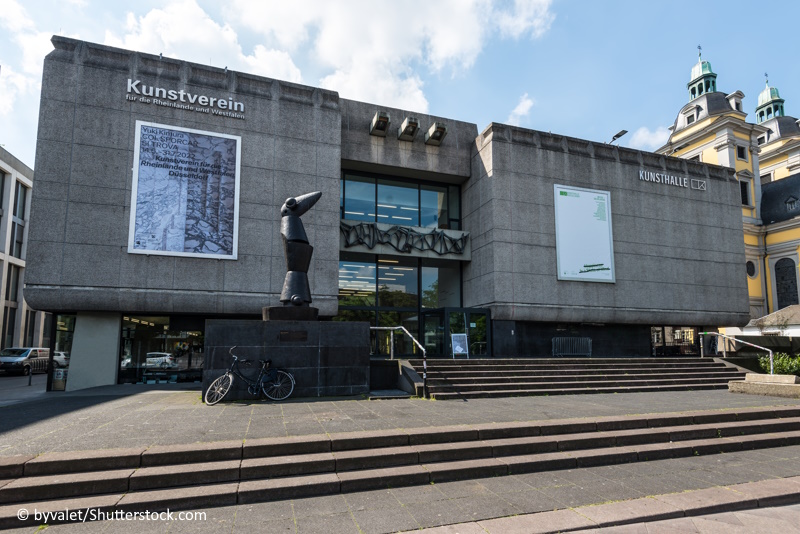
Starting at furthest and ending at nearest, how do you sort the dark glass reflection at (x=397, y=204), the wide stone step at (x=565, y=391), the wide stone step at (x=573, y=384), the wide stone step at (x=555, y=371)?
the dark glass reflection at (x=397, y=204) → the wide stone step at (x=555, y=371) → the wide stone step at (x=573, y=384) → the wide stone step at (x=565, y=391)

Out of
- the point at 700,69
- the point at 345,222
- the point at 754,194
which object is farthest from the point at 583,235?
the point at 700,69

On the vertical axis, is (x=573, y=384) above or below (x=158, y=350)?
below

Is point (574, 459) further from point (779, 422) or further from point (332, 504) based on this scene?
point (779, 422)

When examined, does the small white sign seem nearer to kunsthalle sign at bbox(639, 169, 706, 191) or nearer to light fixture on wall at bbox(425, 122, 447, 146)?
light fixture on wall at bbox(425, 122, 447, 146)

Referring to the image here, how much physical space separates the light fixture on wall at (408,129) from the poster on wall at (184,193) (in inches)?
306

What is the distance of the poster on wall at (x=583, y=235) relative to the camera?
23.4 meters

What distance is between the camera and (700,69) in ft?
177

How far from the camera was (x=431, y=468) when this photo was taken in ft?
21.9

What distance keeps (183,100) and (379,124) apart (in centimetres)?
847

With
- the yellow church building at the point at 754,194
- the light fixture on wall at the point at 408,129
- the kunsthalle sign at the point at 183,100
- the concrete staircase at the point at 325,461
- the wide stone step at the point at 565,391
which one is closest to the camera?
the concrete staircase at the point at 325,461

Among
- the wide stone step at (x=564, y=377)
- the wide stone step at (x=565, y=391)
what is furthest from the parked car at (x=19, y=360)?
the wide stone step at (x=565, y=391)

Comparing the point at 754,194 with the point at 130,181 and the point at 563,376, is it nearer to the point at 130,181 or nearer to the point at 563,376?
the point at 563,376

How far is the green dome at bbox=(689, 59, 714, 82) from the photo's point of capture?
53.5 metres

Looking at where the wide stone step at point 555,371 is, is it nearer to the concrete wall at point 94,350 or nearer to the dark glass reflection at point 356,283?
the dark glass reflection at point 356,283
